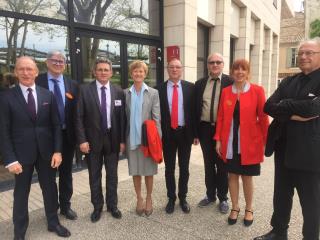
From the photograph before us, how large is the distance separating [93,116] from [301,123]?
2142 millimetres

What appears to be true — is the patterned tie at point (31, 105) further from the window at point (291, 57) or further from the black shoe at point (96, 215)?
the window at point (291, 57)

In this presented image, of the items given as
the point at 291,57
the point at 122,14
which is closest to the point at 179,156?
the point at 122,14

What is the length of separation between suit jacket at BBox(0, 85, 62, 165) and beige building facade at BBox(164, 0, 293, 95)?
4.49 meters

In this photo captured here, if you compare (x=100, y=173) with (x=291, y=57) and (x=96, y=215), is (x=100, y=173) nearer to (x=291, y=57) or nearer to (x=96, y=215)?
(x=96, y=215)

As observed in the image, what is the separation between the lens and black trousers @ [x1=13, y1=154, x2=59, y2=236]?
306 cm

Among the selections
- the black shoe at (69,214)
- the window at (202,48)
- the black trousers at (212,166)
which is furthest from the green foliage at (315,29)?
the black shoe at (69,214)

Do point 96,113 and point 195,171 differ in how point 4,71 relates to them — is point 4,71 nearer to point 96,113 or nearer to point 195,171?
point 96,113

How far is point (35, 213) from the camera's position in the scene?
12.6ft

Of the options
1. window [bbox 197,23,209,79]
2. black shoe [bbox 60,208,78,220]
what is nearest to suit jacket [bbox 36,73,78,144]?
black shoe [bbox 60,208,78,220]

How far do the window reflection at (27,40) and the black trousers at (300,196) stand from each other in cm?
397

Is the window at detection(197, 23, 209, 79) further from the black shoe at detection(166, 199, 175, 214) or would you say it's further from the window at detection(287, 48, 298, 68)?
the window at detection(287, 48, 298, 68)

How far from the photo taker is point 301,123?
8.70 feet

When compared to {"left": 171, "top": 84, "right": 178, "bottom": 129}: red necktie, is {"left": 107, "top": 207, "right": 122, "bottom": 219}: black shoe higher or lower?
lower

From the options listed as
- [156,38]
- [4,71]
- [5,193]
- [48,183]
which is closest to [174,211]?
[48,183]
